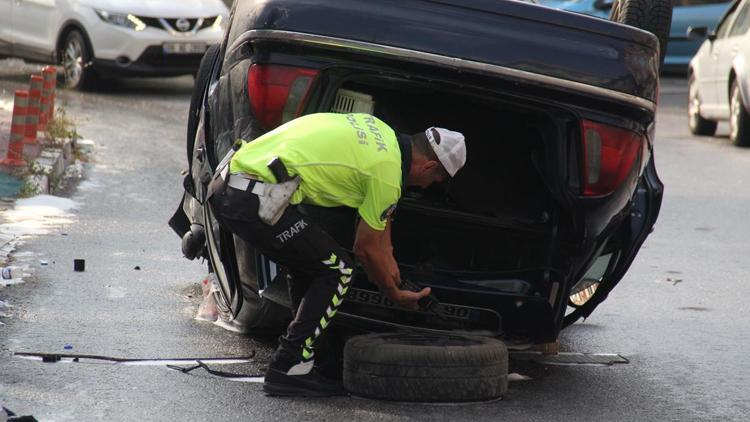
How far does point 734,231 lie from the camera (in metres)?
10.2


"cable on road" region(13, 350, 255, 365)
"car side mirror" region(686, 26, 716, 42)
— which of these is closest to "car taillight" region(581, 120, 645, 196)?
"cable on road" region(13, 350, 255, 365)

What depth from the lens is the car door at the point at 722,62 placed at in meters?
15.8

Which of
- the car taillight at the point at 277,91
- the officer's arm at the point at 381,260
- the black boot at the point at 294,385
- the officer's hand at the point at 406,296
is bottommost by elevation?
the black boot at the point at 294,385

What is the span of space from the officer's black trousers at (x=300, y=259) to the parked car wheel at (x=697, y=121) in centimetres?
1203

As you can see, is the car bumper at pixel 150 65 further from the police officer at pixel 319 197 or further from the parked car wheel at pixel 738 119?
the police officer at pixel 319 197

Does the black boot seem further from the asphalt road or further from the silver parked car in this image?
the silver parked car

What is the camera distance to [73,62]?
16391 mm

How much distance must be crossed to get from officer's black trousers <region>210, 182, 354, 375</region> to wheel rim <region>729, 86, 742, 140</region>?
10772mm

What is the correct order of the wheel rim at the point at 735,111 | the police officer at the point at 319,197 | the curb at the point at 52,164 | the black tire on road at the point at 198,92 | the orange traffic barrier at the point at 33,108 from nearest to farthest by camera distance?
the police officer at the point at 319,197 → the black tire on road at the point at 198,92 → the curb at the point at 52,164 → the orange traffic barrier at the point at 33,108 → the wheel rim at the point at 735,111

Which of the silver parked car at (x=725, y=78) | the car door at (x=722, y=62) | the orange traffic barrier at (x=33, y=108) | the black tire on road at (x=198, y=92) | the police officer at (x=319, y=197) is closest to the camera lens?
the police officer at (x=319, y=197)

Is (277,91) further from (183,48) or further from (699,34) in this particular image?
(699,34)

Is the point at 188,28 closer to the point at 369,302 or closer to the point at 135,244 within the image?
the point at 135,244

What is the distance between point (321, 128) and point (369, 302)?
78 centimetres

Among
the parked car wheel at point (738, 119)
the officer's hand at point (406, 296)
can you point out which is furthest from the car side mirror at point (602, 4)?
the officer's hand at point (406, 296)
